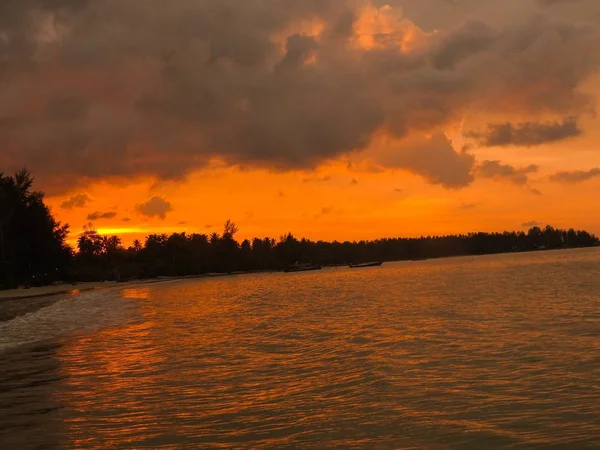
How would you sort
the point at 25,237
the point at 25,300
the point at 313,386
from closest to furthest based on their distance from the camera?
the point at 313,386 → the point at 25,300 → the point at 25,237

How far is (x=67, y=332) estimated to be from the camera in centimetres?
3462

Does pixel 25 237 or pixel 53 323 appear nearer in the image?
pixel 53 323

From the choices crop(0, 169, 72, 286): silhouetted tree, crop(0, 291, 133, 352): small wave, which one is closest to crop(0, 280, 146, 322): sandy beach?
crop(0, 291, 133, 352): small wave

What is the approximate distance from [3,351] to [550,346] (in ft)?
78.2

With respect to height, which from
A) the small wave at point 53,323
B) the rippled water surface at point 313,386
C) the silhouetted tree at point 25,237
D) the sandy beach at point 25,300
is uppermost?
the silhouetted tree at point 25,237

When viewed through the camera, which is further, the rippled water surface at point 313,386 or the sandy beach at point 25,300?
the sandy beach at point 25,300

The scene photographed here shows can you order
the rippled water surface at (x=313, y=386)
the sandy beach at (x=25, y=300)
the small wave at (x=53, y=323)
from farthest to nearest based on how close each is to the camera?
the sandy beach at (x=25, y=300) → the small wave at (x=53, y=323) → the rippled water surface at (x=313, y=386)

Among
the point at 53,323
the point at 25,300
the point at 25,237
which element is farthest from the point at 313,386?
the point at 25,237

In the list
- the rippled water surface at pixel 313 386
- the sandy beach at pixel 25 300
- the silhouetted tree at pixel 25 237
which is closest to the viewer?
the rippled water surface at pixel 313 386

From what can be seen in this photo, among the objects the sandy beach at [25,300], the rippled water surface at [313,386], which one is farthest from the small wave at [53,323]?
the sandy beach at [25,300]

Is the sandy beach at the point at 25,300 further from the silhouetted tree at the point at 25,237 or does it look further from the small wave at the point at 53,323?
the silhouetted tree at the point at 25,237

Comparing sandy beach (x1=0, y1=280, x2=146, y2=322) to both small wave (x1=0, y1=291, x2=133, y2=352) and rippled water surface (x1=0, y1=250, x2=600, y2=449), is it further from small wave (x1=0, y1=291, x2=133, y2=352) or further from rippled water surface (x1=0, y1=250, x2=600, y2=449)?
rippled water surface (x1=0, y1=250, x2=600, y2=449)

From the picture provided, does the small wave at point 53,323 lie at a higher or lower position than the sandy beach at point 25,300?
lower

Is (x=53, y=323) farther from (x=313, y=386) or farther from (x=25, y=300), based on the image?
(x=25, y=300)
